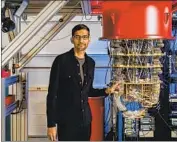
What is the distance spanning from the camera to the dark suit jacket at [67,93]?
5.19ft

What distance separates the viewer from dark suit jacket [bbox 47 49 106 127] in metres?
1.58

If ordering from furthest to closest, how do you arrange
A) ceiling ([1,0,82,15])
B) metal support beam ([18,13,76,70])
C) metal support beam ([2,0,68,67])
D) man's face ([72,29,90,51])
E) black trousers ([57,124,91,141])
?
1. metal support beam ([18,13,76,70])
2. black trousers ([57,124,91,141])
3. man's face ([72,29,90,51])
4. ceiling ([1,0,82,15])
5. metal support beam ([2,0,68,67])

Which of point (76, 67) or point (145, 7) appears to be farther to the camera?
point (76, 67)

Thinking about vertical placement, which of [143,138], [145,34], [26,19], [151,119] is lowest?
[143,138]

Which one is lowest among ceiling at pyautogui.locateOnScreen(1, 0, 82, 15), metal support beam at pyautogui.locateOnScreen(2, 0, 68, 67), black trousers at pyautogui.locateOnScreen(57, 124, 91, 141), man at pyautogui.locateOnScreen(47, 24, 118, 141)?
black trousers at pyautogui.locateOnScreen(57, 124, 91, 141)

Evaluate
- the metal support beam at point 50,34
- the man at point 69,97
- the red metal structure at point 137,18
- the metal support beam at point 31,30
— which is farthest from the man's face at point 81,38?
the metal support beam at point 50,34

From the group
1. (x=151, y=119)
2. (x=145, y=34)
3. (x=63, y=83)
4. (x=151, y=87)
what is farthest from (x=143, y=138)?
(x=145, y=34)

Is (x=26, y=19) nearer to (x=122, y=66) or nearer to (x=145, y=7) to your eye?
(x=122, y=66)

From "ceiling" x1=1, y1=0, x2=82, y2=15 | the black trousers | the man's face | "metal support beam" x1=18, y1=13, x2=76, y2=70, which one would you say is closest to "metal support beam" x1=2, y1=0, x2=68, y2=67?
"ceiling" x1=1, y1=0, x2=82, y2=15

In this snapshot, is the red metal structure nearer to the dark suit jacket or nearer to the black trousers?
the dark suit jacket

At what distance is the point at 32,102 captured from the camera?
3166 millimetres

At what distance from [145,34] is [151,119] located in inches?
75.4

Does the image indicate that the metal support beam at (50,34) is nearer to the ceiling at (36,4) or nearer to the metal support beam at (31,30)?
the ceiling at (36,4)

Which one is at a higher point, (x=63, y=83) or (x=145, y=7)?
(x=145, y=7)
